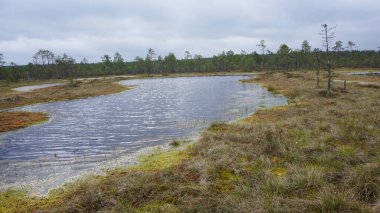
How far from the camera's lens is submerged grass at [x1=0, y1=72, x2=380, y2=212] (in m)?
9.37

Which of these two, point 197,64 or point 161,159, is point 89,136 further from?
point 197,64

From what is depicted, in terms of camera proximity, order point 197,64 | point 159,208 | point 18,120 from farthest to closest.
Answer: point 197,64, point 18,120, point 159,208

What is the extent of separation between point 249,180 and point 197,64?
161 meters

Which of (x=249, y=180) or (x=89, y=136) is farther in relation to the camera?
(x=89, y=136)

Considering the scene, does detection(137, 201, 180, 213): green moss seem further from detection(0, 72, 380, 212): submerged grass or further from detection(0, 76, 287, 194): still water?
detection(0, 76, 287, 194): still water

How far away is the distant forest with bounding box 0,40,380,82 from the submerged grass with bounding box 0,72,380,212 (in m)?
112

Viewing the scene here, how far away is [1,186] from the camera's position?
45.8 feet

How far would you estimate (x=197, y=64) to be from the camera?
170 meters

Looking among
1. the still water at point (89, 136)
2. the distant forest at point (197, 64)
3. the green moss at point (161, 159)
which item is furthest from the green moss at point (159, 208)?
the distant forest at point (197, 64)

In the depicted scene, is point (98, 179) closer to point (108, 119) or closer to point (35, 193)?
point (35, 193)

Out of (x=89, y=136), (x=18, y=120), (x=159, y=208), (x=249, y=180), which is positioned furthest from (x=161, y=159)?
(x=18, y=120)

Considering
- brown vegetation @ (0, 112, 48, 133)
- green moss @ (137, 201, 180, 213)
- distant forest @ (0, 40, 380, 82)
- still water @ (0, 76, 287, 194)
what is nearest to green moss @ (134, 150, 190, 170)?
still water @ (0, 76, 287, 194)

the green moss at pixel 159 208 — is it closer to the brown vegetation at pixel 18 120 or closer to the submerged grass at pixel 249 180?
the submerged grass at pixel 249 180

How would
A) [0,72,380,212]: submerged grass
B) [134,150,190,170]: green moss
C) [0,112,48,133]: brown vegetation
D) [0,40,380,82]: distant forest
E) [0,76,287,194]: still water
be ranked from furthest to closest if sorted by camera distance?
1. [0,40,380,82]: distant forest
2. [0,112,48,133]: brown vegetation
3. [0,76,287,194]: still water
4. [134,150,190,170]: green moss
5. [0,72,380,212]: submerged grass
